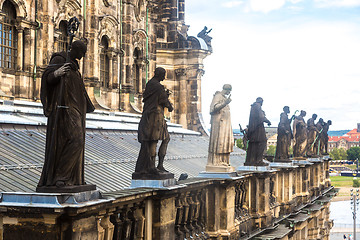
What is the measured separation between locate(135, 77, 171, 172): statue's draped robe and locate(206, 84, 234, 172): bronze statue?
3462 millimetres

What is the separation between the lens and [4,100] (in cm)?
1978

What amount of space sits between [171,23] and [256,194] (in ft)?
75.4

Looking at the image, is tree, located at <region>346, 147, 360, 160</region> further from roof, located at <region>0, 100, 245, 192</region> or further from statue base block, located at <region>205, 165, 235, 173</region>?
statue base block, located at <region>205, 165, 235, 173</region>

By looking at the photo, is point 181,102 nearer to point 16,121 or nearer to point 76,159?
point 16,121

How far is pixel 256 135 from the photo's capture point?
1759cm

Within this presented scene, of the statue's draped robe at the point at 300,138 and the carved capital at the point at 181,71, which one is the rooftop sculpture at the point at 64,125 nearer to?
the statue's draped robe at the point at 300,138

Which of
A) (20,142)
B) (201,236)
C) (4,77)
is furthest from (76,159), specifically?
(4,77)

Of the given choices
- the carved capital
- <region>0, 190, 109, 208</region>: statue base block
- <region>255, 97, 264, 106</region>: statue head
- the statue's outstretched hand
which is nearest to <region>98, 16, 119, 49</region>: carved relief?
the carved capital

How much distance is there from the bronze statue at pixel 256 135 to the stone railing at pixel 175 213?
594 mm

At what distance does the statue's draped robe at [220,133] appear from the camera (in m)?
13.9

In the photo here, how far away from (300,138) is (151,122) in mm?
19515

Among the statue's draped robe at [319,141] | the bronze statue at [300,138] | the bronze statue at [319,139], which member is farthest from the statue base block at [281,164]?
the statue's draped robe at [319,141]

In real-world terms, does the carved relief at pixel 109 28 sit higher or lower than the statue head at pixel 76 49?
higher

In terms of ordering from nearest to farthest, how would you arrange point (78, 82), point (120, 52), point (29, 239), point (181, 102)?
point (29, 239) → point (78, 82) → point (120, 52) → point (181, 102)
